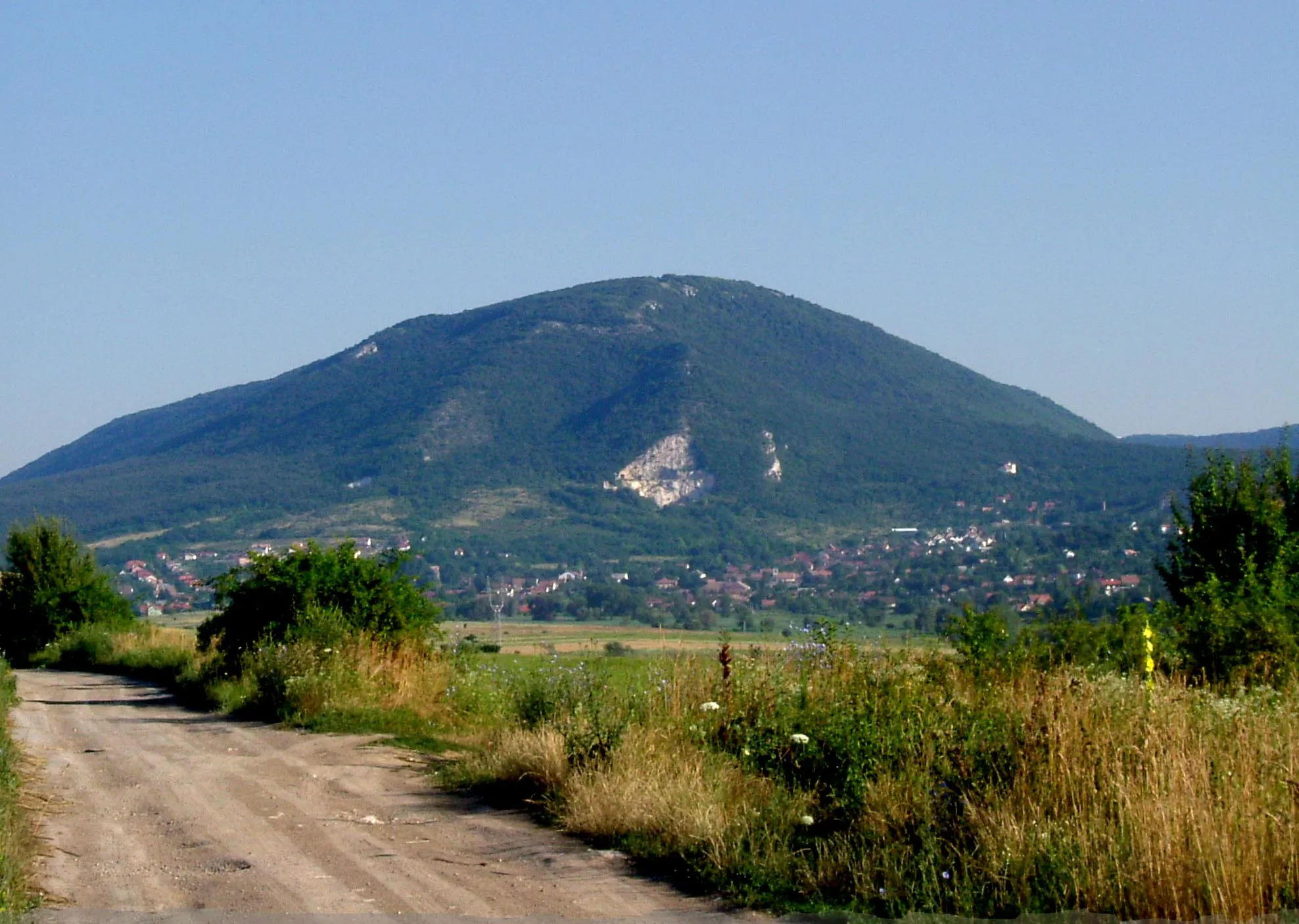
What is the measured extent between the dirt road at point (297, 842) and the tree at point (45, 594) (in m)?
22.9

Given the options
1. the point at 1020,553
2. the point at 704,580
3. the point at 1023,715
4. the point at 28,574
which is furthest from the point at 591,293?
the point at 1023,715

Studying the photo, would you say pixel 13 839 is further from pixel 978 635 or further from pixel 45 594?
pixel 45 594

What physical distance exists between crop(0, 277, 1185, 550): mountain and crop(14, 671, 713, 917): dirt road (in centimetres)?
9109

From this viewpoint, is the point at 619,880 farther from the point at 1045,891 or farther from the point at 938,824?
the point at 1045,891

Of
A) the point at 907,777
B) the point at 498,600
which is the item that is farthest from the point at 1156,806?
the point at 498,600

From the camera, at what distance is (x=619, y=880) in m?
8.10

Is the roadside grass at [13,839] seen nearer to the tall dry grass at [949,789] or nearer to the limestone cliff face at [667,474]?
the tall dry grass at [949,789]

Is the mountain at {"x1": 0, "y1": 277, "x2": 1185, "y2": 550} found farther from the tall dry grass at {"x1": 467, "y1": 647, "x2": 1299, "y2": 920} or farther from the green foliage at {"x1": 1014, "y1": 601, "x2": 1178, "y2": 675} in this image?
the tall dry grass at {"x1": 467, "y1": 647, "x2": 1299, "y2": 920}

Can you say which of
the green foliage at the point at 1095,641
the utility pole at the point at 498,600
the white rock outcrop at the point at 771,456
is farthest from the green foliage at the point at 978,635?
the white rock outcrop at the point at 771,456

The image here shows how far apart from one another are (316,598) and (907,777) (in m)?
11.7

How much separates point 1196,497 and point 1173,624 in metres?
7.85

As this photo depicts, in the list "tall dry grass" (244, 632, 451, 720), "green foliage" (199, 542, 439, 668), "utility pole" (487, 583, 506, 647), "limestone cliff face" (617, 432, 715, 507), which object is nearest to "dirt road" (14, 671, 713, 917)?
"tall dry grass" (244, 632, 451, 720)

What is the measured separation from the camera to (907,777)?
8.23 metres

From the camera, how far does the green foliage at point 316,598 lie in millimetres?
18125
